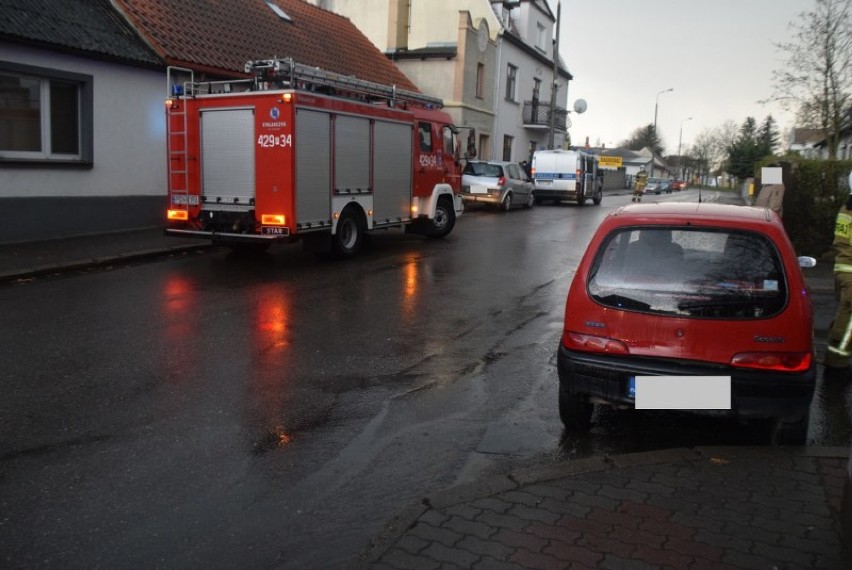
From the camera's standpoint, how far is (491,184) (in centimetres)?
2555

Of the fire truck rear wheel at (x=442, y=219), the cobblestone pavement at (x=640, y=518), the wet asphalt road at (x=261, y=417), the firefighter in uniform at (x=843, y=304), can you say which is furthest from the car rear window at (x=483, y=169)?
the cobblestone pavement at (x=640, y=518)

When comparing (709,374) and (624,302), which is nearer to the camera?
(709,374)

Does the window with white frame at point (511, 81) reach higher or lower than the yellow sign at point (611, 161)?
higher

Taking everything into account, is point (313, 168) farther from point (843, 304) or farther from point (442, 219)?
point (843, 304)

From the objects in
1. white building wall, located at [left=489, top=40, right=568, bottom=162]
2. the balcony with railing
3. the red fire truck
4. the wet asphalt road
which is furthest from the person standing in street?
the balcony with railing

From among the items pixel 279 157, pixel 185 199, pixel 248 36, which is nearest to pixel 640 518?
pixel 279 157

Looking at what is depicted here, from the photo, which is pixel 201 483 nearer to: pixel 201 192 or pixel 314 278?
pixel 314 278

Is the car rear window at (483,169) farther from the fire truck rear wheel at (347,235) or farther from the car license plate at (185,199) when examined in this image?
the car license plate at (185,199)

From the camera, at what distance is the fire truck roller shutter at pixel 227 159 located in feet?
37.6

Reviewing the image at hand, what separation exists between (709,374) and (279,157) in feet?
27.3

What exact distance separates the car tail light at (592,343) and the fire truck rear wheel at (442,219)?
11.7 meters

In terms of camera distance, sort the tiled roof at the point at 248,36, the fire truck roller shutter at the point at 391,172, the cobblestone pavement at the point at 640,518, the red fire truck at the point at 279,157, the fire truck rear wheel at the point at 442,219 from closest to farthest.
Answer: the cobblestone pavement at the point at 640,518, the red fire truck at the point at 279,157, the fire truck roller shutter at the point at 391,172, the tiled roof at the point at 248,36, the fire truck rear wheel at the point at 442,219

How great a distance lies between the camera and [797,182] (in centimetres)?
1425

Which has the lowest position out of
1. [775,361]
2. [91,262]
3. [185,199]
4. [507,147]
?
[91,262]
